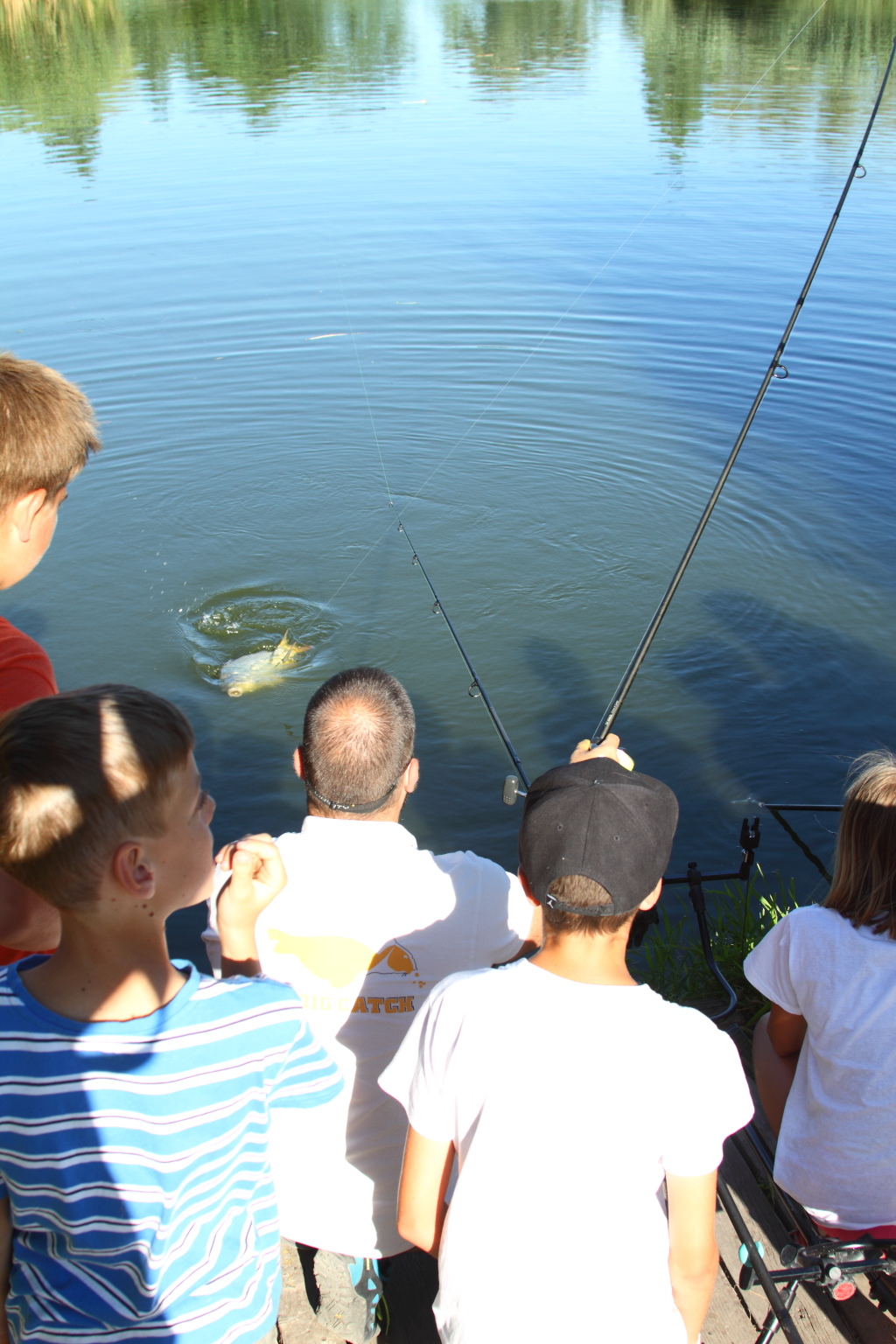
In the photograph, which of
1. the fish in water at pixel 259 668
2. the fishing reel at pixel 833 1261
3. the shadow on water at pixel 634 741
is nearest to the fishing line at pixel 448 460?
the shadow on water at pixel 634 741

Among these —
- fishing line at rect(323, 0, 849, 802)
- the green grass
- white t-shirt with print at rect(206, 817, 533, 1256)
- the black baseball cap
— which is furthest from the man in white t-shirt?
the green grass

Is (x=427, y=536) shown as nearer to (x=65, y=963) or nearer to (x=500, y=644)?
(x=500, y=644)

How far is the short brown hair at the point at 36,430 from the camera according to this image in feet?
6.31

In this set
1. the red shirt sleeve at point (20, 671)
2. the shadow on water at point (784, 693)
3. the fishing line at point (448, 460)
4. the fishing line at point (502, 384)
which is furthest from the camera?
the fishing line at point (502, 384)

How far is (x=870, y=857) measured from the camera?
6.49 feet

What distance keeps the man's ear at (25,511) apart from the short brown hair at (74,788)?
24.3 inches

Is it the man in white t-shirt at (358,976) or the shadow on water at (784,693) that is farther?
the shadow on water at (784,693)

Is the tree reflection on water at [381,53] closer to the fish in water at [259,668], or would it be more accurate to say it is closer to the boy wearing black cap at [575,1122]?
the fish in water at [259,668]

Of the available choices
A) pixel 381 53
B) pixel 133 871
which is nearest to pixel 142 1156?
pixel 133 871

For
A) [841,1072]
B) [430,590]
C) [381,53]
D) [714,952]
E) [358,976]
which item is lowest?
[430,590]

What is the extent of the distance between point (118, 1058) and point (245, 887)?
0.37m

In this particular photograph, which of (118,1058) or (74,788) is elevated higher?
(74,788)

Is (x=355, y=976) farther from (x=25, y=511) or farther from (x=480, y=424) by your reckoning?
(x=480, y=424)

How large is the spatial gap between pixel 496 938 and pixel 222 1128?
674mm
